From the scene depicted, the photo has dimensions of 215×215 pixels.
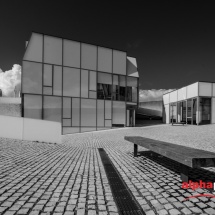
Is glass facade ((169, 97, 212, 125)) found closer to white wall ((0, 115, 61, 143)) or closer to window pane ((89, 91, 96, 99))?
window pane ((89, 91, 96, 99))

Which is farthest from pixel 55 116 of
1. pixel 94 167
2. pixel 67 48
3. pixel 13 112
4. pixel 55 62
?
pixel 94 167

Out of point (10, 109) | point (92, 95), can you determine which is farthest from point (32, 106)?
point (92, 95)

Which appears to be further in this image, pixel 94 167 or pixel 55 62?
pixel 55 62

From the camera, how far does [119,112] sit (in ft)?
71.1

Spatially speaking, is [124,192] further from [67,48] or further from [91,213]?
[67,48]

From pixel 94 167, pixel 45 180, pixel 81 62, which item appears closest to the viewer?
pixel 45 180

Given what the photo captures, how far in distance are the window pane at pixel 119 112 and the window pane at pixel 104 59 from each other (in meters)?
4.05

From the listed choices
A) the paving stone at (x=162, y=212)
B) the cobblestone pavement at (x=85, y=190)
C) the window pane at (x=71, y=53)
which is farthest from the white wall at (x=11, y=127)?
the window pane at (x=71, y=53)

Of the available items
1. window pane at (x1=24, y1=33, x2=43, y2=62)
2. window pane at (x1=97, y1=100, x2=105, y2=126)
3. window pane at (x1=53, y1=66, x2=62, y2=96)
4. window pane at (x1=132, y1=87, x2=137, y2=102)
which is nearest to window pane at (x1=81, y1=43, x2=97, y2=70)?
window pane at (x1=53, y1=66, x2=62, y2=96)

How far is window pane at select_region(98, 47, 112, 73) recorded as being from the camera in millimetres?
20812

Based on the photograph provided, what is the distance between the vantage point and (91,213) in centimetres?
235

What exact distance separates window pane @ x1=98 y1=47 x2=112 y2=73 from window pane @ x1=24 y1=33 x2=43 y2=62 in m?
6.32

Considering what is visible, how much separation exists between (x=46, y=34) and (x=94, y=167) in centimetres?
1738

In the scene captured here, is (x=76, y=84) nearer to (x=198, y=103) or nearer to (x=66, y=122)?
(x=66, y=122)
